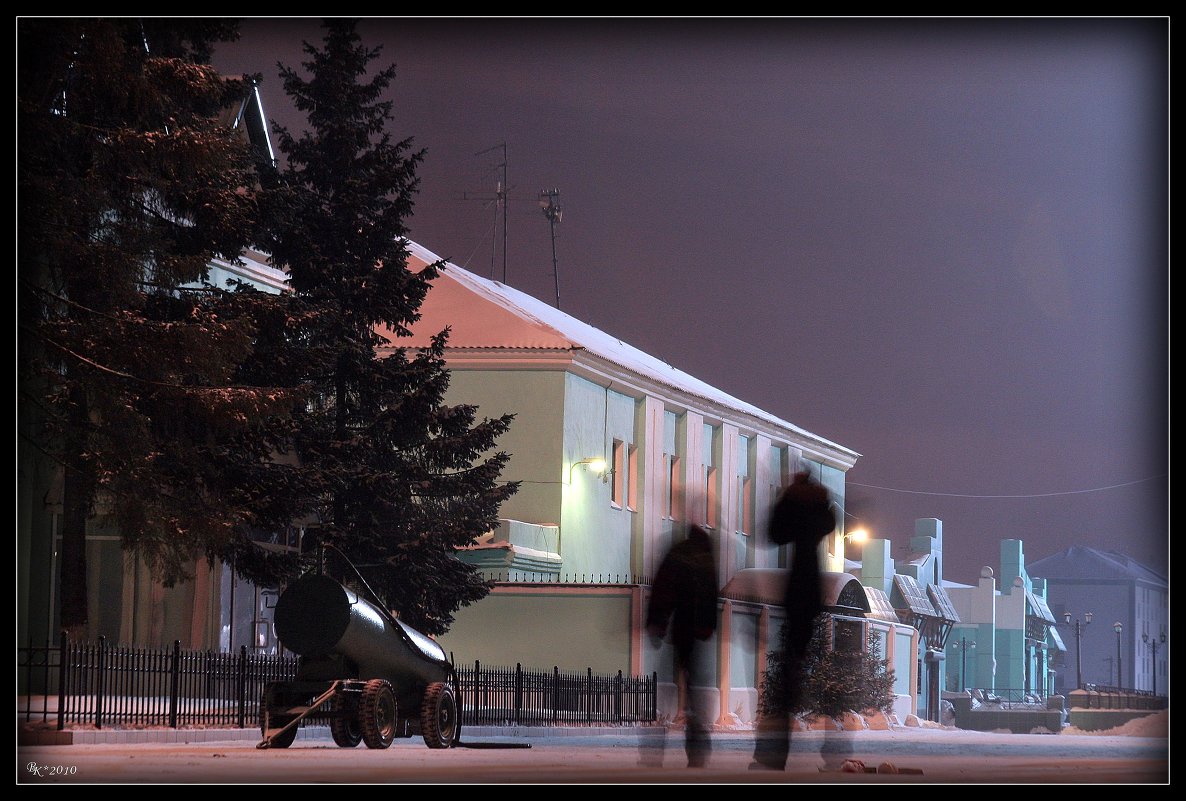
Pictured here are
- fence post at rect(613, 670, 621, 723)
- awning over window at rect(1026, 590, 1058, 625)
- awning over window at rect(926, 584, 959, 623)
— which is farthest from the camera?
awning over window at rect(1026, 590, 1058, 625)

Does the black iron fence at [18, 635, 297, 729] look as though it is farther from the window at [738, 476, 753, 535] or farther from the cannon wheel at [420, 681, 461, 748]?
the window at [738, 476, 753, 535]

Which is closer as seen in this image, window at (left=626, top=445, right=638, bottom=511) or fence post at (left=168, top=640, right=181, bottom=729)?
fence post at (left=168, top=640, right=181, bottom=729)

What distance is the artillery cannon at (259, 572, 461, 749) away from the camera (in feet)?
51.4

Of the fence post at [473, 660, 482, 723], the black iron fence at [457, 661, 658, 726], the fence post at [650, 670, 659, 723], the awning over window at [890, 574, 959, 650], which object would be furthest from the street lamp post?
the fence post at [473, 660, 482, 723]

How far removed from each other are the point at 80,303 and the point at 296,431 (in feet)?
17.3

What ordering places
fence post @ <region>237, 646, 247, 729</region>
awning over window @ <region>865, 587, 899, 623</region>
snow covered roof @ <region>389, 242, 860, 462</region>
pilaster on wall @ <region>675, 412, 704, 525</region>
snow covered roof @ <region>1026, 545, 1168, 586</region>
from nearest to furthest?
fence post @ <region>237, 646, 247, 729</region>, snow covered roof @ <region>389, 242, 860, 462</region>, pilaster on wall @ <region>675, 412, 704, 525</region>, awning over window @ <region>865, 587, 899, 623</region>, snow covered roof @ <region>1026, 545, 1168, 586</region>

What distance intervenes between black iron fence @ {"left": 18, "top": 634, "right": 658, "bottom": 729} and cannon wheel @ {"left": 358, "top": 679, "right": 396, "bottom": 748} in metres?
1.90

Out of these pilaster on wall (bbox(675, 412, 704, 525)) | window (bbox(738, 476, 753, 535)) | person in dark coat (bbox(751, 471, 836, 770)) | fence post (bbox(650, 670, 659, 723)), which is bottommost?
fence post (bbox(650, 670, 659, 723))

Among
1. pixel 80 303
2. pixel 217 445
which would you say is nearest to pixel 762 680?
pixel 217 445

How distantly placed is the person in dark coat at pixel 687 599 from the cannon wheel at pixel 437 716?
3693mm

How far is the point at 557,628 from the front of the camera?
30.2 meters

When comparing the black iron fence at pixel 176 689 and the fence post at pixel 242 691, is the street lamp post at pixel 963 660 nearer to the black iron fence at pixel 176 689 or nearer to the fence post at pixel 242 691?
the black iron fence at pixel 176 689

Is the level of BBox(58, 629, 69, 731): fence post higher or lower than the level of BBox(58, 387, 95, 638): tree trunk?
lower

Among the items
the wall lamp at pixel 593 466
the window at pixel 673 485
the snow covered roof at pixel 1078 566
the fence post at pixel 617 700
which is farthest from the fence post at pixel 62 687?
the snow covered roof at pixel 1078 566
